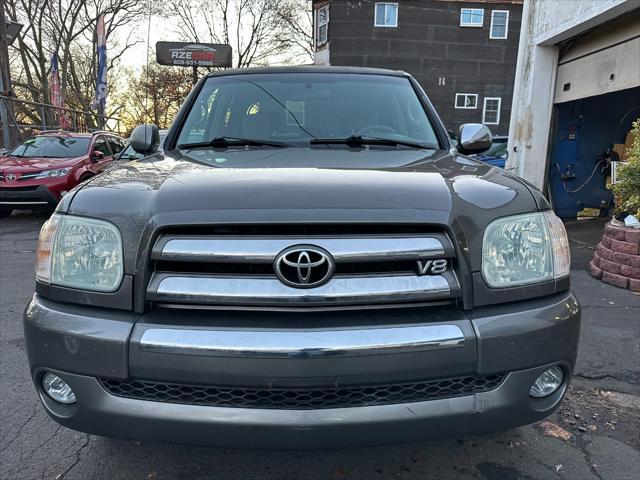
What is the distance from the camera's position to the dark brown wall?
21609 mm

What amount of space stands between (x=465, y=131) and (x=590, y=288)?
3.16 metres

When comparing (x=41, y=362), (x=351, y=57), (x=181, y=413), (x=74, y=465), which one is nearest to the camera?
(x=181, y=413)

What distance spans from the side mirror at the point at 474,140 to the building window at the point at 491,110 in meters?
21.7

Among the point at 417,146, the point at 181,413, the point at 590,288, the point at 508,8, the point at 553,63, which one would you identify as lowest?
the point at 590,288

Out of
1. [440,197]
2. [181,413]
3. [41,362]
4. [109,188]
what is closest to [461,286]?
[440,197]

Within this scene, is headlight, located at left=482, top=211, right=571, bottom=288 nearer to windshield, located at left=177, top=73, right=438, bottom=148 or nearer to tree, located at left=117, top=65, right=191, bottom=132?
windshield, located at left=177, top=73, right=438, bottom=148

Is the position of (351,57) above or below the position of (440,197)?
above

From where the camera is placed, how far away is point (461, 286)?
5.26ft

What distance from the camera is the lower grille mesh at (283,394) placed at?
1.53 metres

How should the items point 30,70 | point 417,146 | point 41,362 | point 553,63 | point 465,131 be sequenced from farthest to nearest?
point 30,70 → point 553,63 → point 465,131 → point 417,146 → point 41,362

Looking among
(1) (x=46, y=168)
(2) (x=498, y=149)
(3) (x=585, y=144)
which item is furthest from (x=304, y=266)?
(2) (x=498, y=149)

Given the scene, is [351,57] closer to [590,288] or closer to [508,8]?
[508,8]

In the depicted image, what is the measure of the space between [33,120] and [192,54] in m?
9.89

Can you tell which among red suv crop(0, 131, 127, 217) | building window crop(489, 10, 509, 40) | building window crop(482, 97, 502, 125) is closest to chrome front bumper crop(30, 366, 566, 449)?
red suv crop(0, 131, 127, 217)
